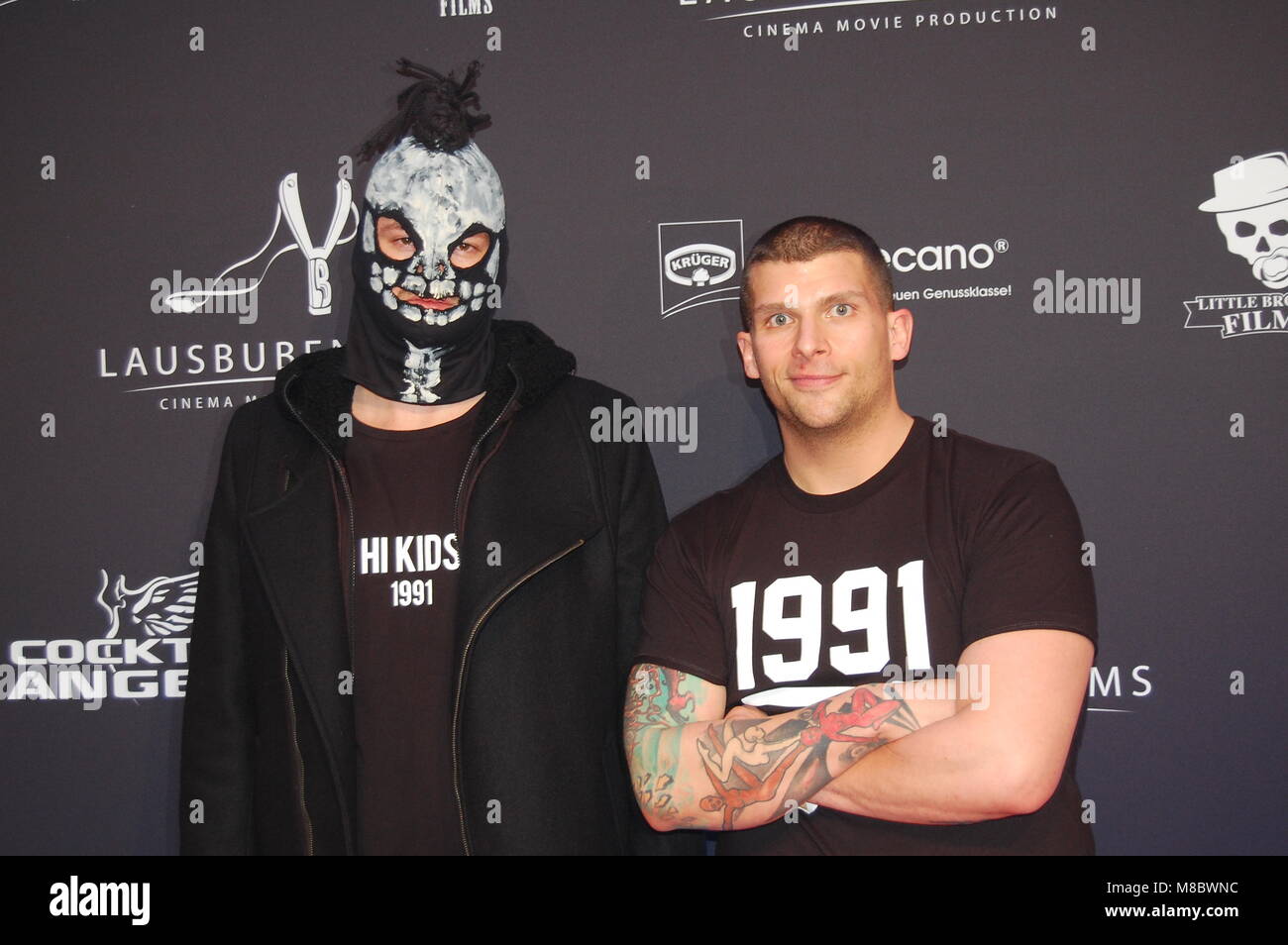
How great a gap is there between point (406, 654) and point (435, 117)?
1272mm

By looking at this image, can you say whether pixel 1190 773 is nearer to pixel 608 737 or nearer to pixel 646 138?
pixel 608 737

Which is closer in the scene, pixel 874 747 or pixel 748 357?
pixel 874 747

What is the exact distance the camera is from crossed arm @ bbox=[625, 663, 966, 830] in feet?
6.61

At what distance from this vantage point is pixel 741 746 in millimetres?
2055

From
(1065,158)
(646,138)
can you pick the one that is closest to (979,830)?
(1065,158)

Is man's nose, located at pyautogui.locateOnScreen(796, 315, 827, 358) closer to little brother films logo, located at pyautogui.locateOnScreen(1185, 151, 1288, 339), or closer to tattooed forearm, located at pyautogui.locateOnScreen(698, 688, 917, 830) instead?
tattooed forearm, located at pyautogui.locateOnScreen(698, 688, 917, 830)

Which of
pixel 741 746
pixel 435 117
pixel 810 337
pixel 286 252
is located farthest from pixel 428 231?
pixel 741 746

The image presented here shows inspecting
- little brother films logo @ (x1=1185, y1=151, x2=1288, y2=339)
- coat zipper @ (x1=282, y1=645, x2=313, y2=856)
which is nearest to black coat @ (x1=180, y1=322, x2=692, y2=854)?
coat zipper @ (x1=282, y1=645, x2=313, y2=856)

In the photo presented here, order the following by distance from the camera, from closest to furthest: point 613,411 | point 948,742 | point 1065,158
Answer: point 948,742
point 613,411
point 1065,158

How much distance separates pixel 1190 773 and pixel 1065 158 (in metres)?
1.63

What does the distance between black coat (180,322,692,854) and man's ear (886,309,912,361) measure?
641 millimetres

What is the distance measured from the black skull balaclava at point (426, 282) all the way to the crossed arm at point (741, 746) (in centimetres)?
88

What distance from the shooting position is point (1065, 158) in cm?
277

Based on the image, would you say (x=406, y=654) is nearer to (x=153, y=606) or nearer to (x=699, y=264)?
(x=153, y=606)
